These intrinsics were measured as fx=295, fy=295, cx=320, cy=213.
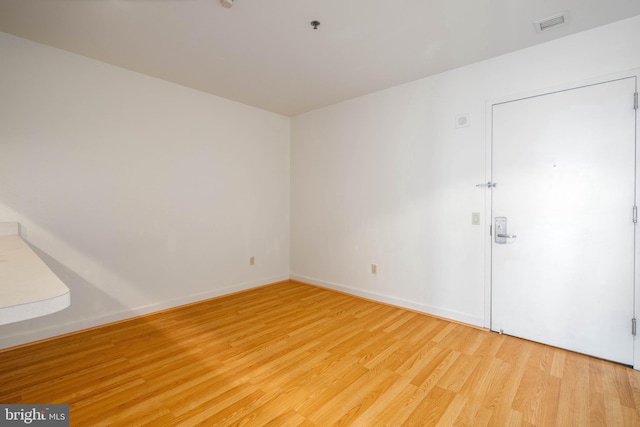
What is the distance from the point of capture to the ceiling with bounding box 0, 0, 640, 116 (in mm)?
2162

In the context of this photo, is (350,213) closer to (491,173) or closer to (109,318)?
(491,173)

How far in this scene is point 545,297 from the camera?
2666mm

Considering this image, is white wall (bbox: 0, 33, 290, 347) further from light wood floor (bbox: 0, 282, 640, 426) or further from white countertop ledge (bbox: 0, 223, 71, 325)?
white countertop ledge (bbox: 0, 223, 71, 325)

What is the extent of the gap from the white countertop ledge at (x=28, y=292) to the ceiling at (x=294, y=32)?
1969 mm

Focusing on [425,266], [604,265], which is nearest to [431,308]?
[425,266]

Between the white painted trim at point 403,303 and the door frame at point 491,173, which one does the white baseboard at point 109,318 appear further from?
the door frame at point 491,173

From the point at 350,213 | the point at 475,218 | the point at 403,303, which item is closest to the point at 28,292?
the point at 475,218

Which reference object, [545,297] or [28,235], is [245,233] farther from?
[545,297]

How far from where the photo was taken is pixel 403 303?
11.9 feet

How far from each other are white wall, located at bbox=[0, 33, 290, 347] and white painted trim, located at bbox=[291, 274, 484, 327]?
1.02m

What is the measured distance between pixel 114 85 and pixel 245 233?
234cm

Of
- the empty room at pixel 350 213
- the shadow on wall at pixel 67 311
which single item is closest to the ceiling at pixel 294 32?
the empty room at pixel 350 213

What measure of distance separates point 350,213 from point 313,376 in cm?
240

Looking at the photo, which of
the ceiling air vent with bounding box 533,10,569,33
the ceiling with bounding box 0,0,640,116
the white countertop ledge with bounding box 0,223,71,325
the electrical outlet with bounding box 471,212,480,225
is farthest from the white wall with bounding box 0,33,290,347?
the ceiling air vent with bounding box 533,10,569,33
